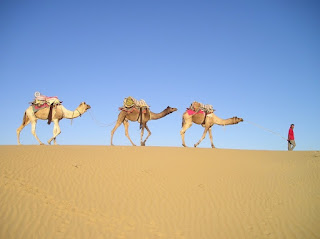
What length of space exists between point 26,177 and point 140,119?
963cm

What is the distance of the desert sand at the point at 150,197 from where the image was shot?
6.61 metres

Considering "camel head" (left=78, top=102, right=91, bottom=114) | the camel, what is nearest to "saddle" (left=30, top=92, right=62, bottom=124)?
the camel

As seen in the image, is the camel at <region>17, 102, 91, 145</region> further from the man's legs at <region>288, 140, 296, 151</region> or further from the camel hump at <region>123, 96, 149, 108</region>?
the man's legs at <region>288, 140, 296, 151</region>

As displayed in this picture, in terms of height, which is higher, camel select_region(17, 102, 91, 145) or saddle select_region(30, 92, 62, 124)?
saddle select_region(30, 92, 62, 124)

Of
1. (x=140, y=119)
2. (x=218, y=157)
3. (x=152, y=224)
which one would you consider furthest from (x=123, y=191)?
(x=140, y=119)

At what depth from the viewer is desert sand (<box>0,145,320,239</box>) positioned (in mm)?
6609

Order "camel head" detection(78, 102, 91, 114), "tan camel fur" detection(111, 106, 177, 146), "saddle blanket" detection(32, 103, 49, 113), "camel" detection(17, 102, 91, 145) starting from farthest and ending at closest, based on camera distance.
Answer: "camel head" detection(78, 102, 91, 114) → "tan camel fur" detection(111, 106, 177, 146) → "saddle blanket" detection(32, 103, 49, 113) → "camel" detection(17, 102, 91, 145)

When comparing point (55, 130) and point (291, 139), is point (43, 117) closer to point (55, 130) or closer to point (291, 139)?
point (55, 130)

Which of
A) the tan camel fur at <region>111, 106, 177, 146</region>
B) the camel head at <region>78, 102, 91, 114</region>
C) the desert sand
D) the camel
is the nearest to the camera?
the desert sand

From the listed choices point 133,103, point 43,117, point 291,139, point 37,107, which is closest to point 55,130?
point 43,117

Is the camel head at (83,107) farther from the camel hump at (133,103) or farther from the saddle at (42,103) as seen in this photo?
the camel hump at (133,103)

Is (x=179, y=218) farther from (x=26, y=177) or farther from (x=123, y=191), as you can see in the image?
(x=26, y=177)

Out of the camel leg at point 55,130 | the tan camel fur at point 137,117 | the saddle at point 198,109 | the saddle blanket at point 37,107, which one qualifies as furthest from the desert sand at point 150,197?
the saddle at point 198,109

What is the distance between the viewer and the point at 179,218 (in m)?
7.29
